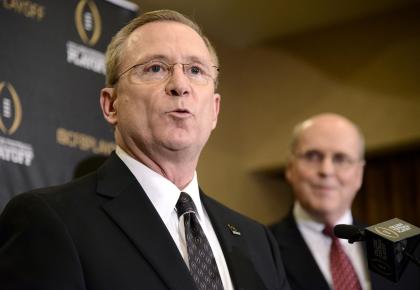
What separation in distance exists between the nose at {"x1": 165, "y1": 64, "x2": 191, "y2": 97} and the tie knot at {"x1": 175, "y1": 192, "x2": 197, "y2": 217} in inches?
12.5

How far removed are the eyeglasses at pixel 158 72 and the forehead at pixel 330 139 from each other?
169cm

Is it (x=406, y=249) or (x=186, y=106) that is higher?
(x=186, y=106)

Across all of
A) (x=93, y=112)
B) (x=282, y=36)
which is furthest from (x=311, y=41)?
(x=93, y=112)

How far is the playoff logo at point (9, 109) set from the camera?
3.04m

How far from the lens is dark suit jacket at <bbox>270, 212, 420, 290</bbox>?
3.51 metres

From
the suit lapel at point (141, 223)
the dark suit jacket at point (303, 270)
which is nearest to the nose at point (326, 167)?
the dark suit jacket at point (303, 270)

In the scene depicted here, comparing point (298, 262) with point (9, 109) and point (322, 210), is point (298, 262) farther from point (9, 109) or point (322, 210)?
point (9, 109)

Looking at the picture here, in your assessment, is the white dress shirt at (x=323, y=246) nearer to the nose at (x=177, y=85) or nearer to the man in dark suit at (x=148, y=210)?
A: the man in dark suit at (x=148, y=210)

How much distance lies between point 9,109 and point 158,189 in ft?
3.28

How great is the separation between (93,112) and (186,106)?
3.71 ft

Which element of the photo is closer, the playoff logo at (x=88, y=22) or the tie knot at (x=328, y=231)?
the playoff logo at (x=88, y=22)

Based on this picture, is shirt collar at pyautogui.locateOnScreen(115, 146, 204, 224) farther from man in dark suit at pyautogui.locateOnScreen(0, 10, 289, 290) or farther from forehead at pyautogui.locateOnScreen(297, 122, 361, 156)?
forehead at pyautogui.locateOnScreen(297, 122, 361, 156)

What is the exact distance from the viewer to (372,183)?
6602 millimetres

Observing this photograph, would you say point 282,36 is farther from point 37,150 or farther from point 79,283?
point 79,283
